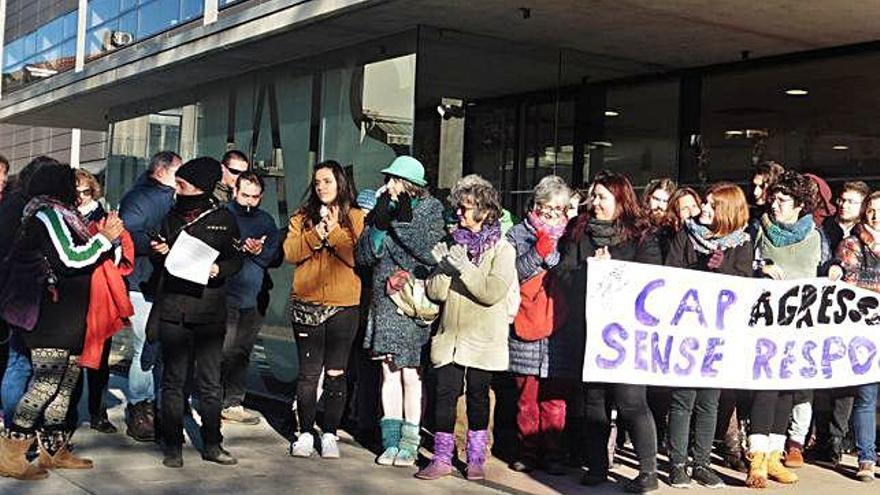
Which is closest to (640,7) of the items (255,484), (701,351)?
(701,351)

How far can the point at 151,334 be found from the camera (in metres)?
6.69

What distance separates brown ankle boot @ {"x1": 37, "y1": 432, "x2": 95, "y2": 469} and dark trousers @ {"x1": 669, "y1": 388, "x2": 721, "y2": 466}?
11.8ft

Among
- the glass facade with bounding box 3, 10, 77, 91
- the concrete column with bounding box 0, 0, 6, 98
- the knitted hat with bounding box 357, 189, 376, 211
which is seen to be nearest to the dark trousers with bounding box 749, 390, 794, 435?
the knitted hat with bounding box 357, 189, 376, 211

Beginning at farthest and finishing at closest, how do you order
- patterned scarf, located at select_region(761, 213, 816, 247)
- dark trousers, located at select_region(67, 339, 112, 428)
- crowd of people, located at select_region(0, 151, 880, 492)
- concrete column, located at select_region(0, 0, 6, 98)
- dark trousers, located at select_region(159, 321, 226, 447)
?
concrete column, located at select_region(0, 0, 6, 98), dark trousers, located at select_region(67, 339, 112, 428), patterned scarf, located at select_region(761, 213, 816, 247), dark trousers, located at select_region(159, 321, 226, 447), crowd of people, located at select_region(0, 151, 880, 492)

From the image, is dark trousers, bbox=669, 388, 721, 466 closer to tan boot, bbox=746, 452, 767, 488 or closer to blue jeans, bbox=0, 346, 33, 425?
tan boot, bbox=746, 452, 767, 488

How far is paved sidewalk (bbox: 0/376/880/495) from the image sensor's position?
20.0 feet

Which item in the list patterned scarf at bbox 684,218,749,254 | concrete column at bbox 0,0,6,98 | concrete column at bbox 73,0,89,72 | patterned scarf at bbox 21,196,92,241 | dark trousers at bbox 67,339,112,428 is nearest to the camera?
patterned scarf at bbox 21,196,92,241

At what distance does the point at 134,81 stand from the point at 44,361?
7.44m

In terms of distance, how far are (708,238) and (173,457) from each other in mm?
3659

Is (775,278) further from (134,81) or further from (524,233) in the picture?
Answer: (134,81)

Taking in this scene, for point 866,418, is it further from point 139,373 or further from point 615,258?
point 139,373

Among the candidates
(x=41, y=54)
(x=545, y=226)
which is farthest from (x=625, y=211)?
(x=41, y=54)

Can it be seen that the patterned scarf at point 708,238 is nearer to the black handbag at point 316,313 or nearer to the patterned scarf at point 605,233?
the patterned scarf at point 605,233

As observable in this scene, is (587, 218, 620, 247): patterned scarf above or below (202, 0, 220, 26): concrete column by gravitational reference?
below
